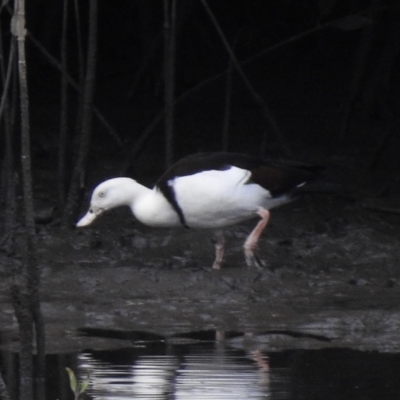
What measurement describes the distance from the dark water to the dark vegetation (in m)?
1.88

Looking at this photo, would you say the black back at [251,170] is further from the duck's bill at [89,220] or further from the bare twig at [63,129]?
the bare twig at [63,129]

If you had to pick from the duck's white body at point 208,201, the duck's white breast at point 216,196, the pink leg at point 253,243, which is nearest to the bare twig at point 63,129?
the duck's white body at point 208,201

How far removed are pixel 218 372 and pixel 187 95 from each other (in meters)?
4.20

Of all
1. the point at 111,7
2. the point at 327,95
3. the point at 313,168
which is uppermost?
the point at 111,7

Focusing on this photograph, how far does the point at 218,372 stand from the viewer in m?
5.57

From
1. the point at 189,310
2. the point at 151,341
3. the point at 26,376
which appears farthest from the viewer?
the point at 189,310

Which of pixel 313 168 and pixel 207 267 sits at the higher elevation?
pixel 313 168

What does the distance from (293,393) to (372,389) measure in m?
0.33

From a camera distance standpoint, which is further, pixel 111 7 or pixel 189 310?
pixel 111 7

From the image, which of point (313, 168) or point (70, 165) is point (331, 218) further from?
point (70, 165)

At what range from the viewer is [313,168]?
8.20 meters

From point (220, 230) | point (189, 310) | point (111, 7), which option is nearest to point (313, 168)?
point (220, 230)

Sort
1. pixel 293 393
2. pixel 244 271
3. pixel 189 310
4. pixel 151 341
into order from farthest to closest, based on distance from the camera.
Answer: pixel 244 271 → pixel 189 310 → pixel 151 341 → pixel 293 393

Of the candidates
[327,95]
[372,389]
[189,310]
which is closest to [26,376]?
[372,389]
